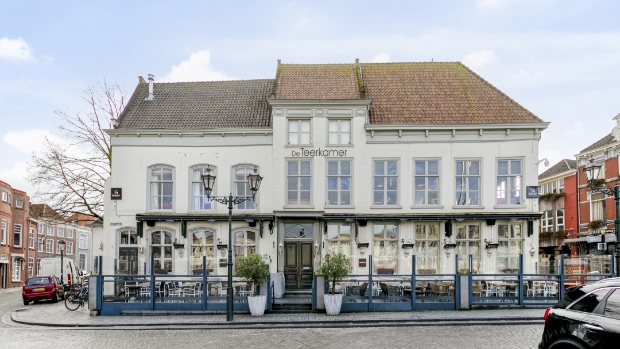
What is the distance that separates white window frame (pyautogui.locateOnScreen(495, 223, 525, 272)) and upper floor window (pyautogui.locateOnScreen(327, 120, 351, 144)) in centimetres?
757

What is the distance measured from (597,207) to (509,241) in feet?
57.1

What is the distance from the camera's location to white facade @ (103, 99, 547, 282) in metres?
26.8

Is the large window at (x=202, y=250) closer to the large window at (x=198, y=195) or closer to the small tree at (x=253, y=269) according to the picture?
the large window at (x=198, y=195)

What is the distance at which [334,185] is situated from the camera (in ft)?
89.7

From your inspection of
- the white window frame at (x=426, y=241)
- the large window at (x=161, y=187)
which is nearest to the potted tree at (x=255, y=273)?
the large window at (x=161, y=187)

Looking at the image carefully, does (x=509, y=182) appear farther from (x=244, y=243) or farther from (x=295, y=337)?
(x=295, y=337)

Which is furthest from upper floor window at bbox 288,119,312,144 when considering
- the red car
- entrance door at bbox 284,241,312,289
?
the red car

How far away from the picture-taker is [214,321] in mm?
18938

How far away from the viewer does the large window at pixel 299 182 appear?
2723cm

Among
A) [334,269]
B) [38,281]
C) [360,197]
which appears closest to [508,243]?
[360,197]

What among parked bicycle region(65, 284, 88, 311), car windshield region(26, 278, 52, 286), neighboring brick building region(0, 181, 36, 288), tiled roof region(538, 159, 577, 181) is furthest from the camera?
neighboring brick building region(0, 181, 36, 288)

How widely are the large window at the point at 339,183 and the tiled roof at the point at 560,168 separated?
2472 centimetres

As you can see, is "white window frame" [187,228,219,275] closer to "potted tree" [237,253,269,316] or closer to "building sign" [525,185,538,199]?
"potted tree" [237,253,269,316]

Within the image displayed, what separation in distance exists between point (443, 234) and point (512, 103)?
6.86 metres
